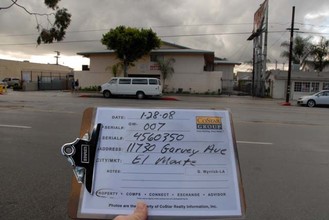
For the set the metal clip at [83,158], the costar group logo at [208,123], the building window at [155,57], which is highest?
the building window at [155,57]

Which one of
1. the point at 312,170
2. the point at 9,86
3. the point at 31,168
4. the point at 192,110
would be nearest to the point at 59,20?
the point at 31,168

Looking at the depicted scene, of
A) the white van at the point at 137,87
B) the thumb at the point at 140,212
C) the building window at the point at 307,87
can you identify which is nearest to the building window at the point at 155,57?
the white van at the point at 137,87

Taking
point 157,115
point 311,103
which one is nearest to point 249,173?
point 157,115

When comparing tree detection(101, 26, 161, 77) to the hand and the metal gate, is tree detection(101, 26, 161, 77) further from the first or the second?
the hand

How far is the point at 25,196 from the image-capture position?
5.04m

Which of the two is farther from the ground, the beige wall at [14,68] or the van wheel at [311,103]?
the beige wall at [14,68]

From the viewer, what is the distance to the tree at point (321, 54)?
5094 centimetres

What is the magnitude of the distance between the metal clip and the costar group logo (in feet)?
2.45

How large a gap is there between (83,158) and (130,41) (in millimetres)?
35643

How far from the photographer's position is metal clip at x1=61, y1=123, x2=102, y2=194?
262cm

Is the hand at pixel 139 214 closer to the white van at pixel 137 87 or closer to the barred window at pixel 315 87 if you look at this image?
the white van at pixel 137 87

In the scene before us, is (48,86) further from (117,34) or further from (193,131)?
(193,131)

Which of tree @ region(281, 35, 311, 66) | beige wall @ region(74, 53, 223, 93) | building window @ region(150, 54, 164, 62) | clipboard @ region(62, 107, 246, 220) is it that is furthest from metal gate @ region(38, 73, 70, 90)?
clipboard @ region(62, 107, 246, 220)

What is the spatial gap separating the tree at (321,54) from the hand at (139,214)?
5269 centimetres
